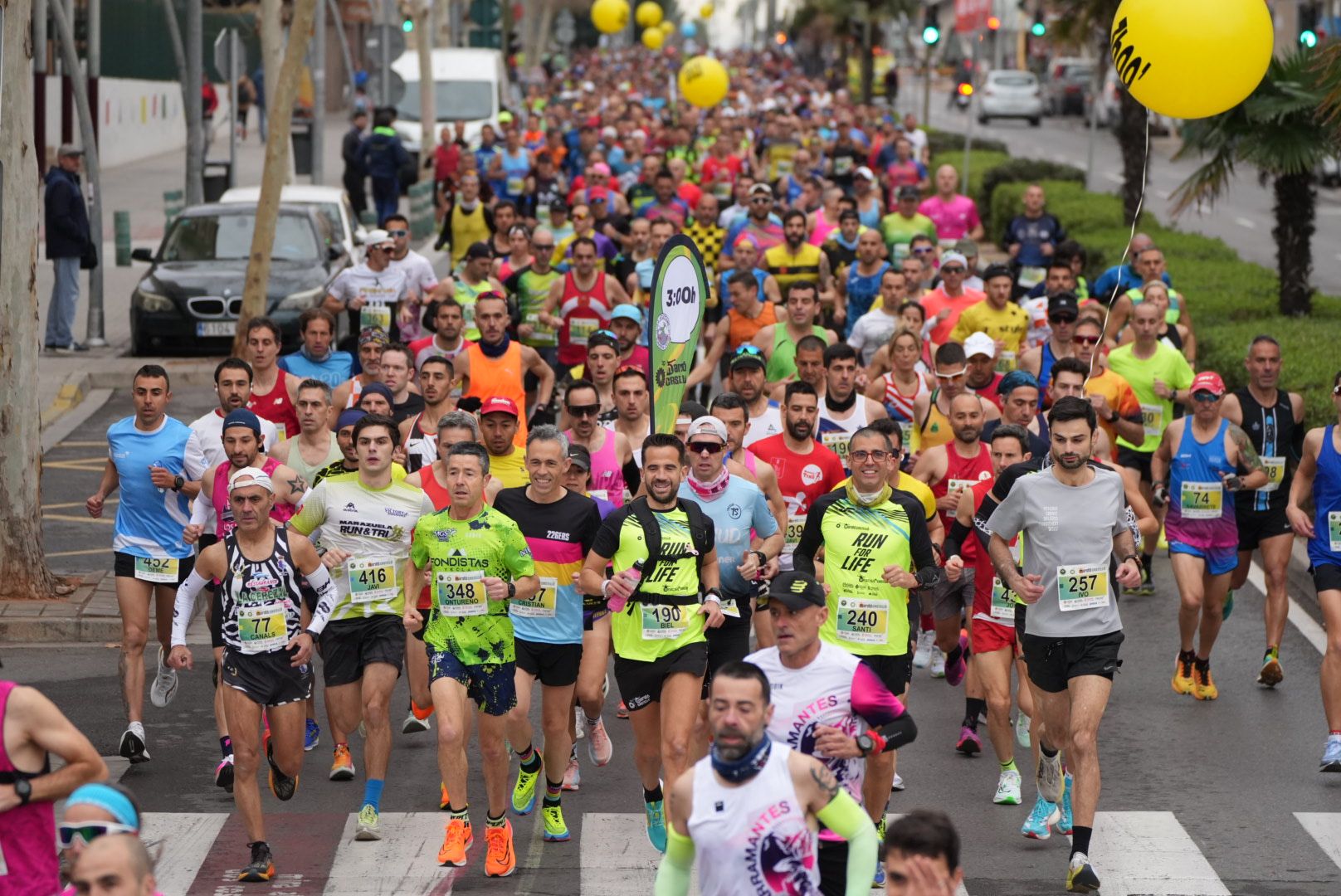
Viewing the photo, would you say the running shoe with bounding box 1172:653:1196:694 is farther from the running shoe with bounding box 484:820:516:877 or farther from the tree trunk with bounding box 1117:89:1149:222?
the tree trunk with bounding box 1117:89:1149:222

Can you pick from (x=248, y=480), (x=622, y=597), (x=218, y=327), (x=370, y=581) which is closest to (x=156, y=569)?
(x=370, y=581)

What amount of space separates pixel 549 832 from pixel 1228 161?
42.1ft

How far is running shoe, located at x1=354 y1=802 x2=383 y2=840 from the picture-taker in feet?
30.6

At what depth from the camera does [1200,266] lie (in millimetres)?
24109

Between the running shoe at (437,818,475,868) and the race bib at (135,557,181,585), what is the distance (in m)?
2.61

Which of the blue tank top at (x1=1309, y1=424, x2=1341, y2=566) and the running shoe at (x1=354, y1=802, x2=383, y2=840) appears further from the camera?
the blue tank top at (x1=1309, y1=424, x2=1341, y2=566)

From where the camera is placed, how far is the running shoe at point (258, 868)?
8.77 metres

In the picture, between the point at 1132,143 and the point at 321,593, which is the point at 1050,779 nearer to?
the point at 321,593

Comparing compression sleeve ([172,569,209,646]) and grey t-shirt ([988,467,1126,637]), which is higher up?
grey t-shirt ([988,467,1126,637])

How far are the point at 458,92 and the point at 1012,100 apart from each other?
31.6 metres

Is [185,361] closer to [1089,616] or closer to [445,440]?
[445,440]

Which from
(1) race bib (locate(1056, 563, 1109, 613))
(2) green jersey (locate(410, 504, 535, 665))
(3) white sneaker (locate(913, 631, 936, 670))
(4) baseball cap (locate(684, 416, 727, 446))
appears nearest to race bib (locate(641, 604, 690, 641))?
(2) green jersey (locate(410, 504, 535, 665))

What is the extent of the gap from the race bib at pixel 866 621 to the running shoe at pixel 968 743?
1799 mm

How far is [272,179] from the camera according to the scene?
2008cm
